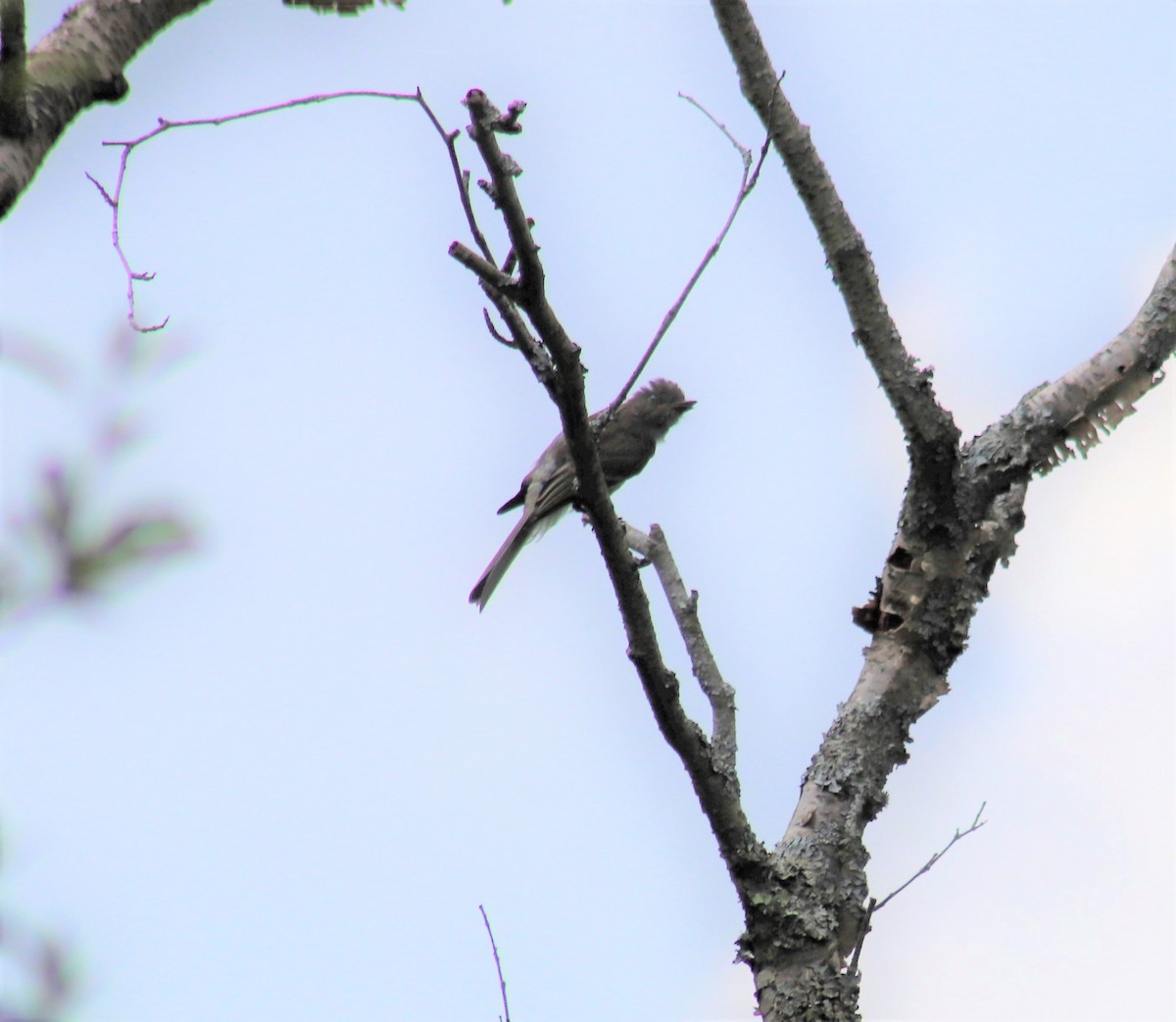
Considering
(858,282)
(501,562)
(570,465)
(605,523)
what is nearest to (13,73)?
(605,523)

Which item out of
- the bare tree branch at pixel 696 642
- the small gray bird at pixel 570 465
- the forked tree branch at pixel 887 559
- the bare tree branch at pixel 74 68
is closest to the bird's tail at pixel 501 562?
the small gray bird at pixel 570 465

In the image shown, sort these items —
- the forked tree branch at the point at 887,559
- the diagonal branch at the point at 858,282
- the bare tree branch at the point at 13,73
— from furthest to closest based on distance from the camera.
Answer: the diagonal branch at the point at 858,282 < the forked tree branch at the point at 887,559 < the bare tree branch at the point at 13,73

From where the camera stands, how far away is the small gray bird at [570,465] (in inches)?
257

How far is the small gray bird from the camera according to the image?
6535mm

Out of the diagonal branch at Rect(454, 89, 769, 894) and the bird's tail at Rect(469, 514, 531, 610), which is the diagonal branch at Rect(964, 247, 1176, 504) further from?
the bird's tail at Rect(469, 514, 531, 610)

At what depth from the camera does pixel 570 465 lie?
18.6 ft

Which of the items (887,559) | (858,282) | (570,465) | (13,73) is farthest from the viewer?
(570,465)

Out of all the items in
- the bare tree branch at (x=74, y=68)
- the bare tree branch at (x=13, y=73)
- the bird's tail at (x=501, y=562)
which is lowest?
the bare tree branch at (x=13, y=73)

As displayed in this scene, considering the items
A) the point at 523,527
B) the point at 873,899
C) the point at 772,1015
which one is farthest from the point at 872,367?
the point at 523,527

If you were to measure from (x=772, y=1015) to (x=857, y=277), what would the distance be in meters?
2.17

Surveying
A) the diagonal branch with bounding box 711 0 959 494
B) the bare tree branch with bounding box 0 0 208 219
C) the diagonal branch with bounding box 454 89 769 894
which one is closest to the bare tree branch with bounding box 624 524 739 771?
the diagonal branch with bounding box 454 89 769 894

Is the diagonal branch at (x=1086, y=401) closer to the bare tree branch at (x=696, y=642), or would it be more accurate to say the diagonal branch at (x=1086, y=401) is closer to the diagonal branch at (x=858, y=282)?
the diagonal branch at (x=858, y=282)

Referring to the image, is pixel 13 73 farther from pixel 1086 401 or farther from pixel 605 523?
pixel 1086 401

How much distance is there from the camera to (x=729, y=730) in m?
4.16
